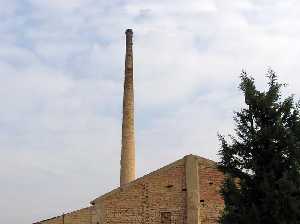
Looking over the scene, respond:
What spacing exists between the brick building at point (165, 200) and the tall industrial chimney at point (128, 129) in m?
8.82

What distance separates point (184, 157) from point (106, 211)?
365cm

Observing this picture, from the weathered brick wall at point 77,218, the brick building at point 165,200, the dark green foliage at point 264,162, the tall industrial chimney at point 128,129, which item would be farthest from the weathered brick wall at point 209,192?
the tall industrial chimney at point 128,129

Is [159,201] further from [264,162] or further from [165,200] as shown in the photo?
[264,162]

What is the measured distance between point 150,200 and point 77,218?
290 centimetres

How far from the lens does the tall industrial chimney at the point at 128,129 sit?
30.3 m

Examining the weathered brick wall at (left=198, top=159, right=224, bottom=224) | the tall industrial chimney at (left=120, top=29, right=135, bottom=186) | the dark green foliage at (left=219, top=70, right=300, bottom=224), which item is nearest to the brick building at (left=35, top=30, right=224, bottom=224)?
the weathered brick wall at (left=198, top=159, right=224, bottom=224)

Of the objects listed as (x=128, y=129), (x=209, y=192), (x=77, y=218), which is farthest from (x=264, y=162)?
(x=128, y=129)

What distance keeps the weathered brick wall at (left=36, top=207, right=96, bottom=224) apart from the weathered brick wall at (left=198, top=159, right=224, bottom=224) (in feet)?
13.9

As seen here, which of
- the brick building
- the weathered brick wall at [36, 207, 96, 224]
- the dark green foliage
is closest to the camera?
the dark green foliage

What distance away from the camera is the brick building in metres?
20.6

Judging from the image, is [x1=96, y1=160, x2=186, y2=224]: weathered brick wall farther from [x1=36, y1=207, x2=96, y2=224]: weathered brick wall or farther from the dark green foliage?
the dark green foliage

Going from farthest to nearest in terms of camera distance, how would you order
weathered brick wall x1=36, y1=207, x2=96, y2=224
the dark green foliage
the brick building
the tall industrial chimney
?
1. the tall industrial chimney
2. weathered brick wall x1=36, y1=207, x2=96, y2=224
3. the brick building
4. the dark green foliage

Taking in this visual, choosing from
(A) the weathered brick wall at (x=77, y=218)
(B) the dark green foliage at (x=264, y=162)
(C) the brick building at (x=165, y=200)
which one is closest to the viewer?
(B) the dark green foliage at (x=264, y=162)

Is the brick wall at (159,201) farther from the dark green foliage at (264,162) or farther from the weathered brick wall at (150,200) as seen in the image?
the dark green foliage at (264,162)
